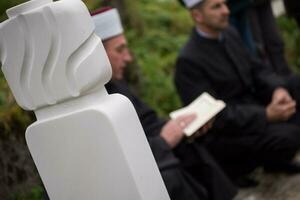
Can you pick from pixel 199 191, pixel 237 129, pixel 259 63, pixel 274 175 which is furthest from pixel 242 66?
pixel 199 191

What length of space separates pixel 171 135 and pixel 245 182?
147 centimetres

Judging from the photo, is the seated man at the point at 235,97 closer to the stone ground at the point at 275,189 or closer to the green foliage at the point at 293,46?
the stone ground at the point at 275,189

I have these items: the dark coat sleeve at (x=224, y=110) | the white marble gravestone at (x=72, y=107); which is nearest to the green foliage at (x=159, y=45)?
the dark coat sleeve at (x=224, y=110)

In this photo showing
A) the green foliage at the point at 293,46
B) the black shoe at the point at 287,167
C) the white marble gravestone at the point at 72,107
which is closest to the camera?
the white marble gravestone at the point at 72,107

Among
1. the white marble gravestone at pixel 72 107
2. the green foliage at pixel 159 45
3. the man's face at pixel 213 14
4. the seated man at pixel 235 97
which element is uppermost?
the white marble gravestone at pixel 72 107

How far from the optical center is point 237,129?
15.3 ft

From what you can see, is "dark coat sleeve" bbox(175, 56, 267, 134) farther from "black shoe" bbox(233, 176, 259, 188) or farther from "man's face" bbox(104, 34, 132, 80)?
"man's face" bbox(104, 34, 132, 80)

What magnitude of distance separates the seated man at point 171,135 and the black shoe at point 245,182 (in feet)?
3.05

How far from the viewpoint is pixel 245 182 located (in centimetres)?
495

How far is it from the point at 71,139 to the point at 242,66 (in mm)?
3050

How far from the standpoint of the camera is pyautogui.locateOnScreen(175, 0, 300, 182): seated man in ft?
15.3

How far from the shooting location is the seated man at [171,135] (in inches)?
147

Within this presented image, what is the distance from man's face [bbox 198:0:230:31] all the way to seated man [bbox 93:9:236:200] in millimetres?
1026

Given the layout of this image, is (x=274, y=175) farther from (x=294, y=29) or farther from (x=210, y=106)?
(x=294, y=29)
